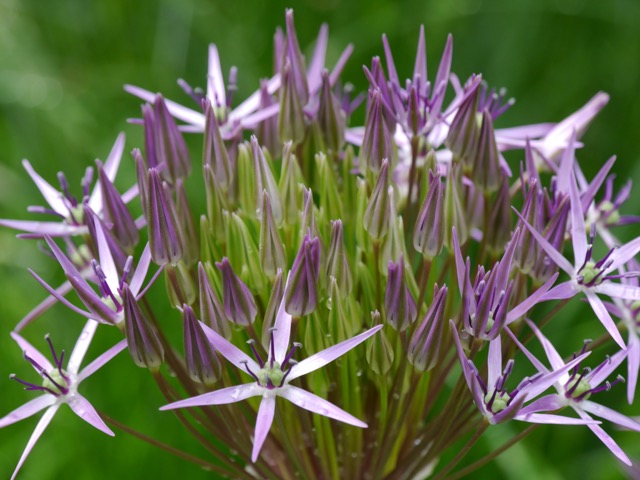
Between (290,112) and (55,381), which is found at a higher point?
(290,112)

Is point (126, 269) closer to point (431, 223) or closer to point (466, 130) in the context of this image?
point (431, 223)

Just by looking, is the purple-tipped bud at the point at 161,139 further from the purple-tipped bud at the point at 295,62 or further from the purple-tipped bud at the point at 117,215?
the purple-tipped bud at the point at 295,62

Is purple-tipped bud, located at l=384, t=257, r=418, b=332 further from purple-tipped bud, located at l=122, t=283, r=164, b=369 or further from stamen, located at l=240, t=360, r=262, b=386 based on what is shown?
purple-tipped bud, located at l=122, t=283, r=164, b=369

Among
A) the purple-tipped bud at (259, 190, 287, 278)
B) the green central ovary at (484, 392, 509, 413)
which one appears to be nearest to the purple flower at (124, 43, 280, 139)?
the purple-tipped bud at (259, 190, 287, 278)

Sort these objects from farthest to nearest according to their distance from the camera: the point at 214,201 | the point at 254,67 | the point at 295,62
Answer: the point at 254,67, the point at 295,62, the point at 214,201

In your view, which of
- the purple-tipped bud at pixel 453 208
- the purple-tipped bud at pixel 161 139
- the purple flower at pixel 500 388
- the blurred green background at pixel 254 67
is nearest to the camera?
the purple flower at pixel 500 388

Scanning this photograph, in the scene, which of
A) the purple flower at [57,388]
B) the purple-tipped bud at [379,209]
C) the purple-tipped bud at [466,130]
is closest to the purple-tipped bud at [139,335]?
the purple flower at [57,388]

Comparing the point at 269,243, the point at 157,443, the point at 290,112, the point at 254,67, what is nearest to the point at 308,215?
the point at 269,243
